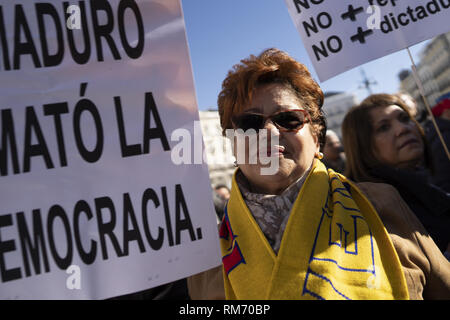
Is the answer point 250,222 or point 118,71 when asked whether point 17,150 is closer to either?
point 118,71

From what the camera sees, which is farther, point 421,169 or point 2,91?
point 421,169

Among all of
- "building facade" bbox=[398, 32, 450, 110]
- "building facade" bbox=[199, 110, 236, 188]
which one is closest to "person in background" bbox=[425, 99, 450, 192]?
"building facade" bbox=[199, 110, 236, 188]

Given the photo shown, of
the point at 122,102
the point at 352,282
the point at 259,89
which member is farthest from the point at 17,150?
the point at 352,282

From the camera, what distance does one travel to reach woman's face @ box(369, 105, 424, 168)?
2176mm

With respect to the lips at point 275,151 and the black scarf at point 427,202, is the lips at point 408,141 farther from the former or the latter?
the lips at point 275,151

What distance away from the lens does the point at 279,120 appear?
1.58 m

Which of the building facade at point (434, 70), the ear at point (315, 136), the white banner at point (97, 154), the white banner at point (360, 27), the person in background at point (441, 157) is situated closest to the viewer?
the white banner at point (97, 154)

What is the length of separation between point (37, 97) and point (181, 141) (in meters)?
0.51

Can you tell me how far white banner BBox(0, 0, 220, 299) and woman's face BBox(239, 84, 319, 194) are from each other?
0.42 metres

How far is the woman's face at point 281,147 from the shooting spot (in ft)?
5.09

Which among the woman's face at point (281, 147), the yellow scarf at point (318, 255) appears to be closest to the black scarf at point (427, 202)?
the yellow scarf at point (318, 255)

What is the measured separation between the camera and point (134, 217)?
1.18 metres

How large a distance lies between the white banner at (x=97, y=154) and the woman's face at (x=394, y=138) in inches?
56.9

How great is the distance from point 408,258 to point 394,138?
104cm
